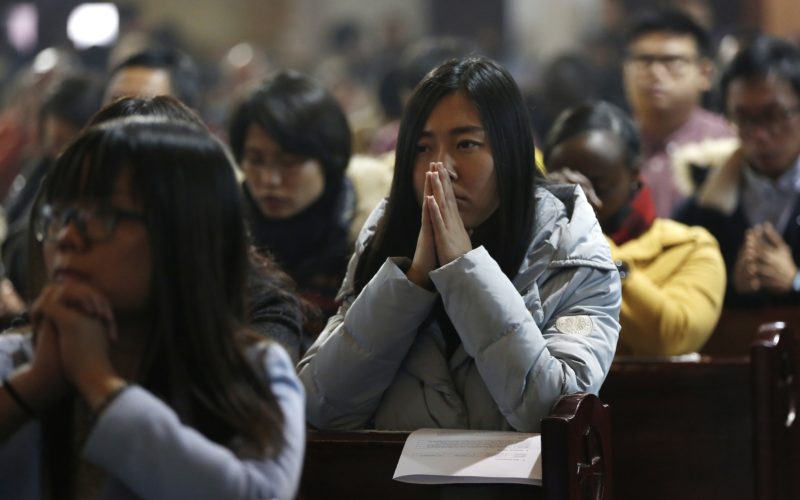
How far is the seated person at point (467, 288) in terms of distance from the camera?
2.73m

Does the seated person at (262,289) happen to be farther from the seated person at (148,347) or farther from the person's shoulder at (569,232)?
the seated person at (148,347)

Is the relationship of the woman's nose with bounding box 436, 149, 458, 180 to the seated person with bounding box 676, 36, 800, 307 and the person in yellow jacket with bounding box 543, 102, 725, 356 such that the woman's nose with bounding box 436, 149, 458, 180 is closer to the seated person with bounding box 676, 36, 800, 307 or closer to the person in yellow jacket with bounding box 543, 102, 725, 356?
the person in yellow jacket with bounding box 543, 102, 725, 356

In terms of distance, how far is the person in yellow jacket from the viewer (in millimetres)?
3762

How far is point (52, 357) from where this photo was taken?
6.35 ft

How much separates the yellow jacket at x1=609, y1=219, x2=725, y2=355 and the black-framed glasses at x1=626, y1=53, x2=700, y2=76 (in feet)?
6.10

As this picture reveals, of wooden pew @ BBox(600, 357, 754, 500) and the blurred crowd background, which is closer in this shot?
wooden pew @ BBox(600, 357, 754, 500)

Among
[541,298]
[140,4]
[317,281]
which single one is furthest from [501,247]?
[140,4]

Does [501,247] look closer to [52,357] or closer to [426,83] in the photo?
[426,83]

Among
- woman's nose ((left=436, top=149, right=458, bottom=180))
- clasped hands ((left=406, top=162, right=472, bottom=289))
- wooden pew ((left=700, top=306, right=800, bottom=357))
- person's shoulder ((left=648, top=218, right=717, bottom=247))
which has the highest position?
woman's nose ((left=436, top=149, right=458, bottom=180))

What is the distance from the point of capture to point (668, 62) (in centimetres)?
578

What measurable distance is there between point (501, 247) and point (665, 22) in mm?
3240

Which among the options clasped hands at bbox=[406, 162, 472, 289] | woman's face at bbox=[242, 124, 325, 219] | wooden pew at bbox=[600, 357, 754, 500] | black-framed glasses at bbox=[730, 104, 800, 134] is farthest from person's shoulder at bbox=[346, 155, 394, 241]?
clasped hands at bbox=[406, 162, 472, 289]

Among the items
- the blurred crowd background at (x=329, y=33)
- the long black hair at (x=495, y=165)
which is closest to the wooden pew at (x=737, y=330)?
the long black hair at (x=495, y=165)

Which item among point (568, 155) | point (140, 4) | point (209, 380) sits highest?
point (209, 380)
